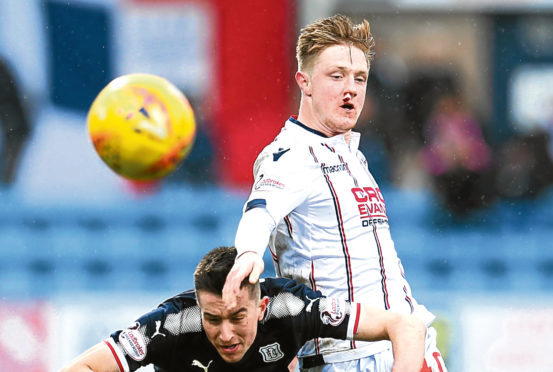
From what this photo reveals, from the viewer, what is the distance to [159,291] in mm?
9195

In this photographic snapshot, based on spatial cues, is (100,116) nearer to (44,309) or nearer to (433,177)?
(44,309)

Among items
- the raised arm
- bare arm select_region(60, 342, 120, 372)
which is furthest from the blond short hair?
bare arm select_region(60, 342, 120, 372)

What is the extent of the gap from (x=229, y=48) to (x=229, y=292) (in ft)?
27.3

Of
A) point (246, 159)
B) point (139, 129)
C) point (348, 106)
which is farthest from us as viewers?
point (246, 159)

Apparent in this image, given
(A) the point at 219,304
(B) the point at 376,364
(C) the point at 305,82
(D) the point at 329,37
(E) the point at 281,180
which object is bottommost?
(B) the point at 376,364

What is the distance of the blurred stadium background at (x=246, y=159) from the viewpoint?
881 centimetres

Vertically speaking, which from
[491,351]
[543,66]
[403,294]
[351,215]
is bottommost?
[491,351]

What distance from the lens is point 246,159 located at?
1141 centimetres

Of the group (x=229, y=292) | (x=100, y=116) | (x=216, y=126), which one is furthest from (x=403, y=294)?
(x=216, y=126)

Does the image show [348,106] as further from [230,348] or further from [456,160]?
[456,160]

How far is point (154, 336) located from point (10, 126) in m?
7.11

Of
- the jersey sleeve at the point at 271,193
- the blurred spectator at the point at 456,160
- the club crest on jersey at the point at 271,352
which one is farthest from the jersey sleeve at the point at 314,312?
the blurred spectator at the point at 456,160

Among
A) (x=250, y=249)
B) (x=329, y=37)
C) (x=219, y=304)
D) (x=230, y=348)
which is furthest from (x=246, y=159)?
(x=250, y=249)

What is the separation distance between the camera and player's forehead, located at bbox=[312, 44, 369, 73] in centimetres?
438
